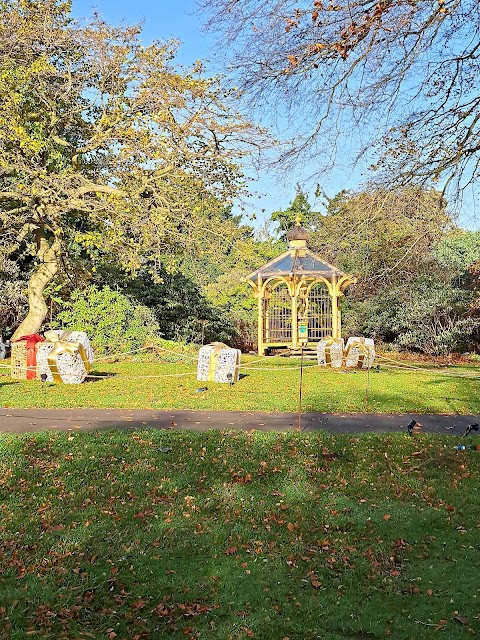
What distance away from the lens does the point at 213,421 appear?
8750mm

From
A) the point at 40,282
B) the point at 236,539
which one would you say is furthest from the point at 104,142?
the point at 236,539

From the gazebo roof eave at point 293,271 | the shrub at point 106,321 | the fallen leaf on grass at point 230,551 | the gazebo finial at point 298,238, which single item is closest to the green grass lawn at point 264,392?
the shrub at point 106,321

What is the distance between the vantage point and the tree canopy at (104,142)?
16.3 metres

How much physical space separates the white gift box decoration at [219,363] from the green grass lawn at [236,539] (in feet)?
18.3

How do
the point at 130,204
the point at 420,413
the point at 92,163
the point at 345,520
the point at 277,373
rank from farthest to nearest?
1. the point at 92,163
2. the point at 130,204
3. the point at 277,373
4. the point at 420,413
5. the point at 345,520

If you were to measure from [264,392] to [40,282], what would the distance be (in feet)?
32.0

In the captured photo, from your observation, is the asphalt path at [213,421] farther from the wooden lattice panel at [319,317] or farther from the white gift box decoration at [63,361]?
the wooden lattice panel at [319,317]

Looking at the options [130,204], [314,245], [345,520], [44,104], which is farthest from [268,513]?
[44,104]

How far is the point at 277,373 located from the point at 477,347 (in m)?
10.6

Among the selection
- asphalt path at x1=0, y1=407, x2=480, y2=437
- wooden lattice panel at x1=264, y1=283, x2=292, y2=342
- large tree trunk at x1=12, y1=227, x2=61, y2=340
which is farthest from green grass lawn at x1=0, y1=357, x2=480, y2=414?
wooden lattice panel at x1=264, y1=283, x2=292, y2=342

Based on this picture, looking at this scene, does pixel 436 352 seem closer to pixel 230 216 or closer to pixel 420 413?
pixel 420 413

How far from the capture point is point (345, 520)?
5.18m

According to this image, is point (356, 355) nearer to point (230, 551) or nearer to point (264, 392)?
point (264, 392)

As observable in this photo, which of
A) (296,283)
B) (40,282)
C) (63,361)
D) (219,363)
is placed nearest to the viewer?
(63,361)
